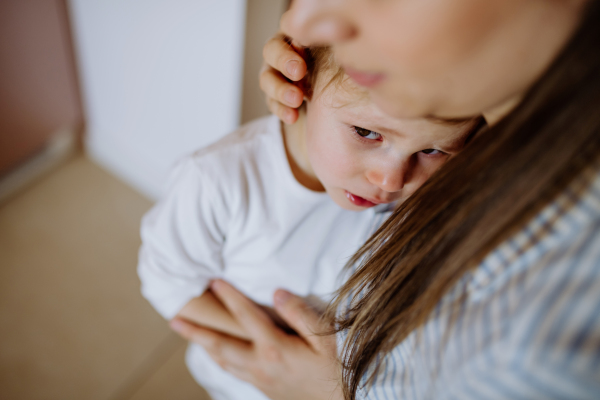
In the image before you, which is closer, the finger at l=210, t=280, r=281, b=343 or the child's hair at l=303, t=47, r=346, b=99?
the child's hair at l=303, t=47, r=346, b=99

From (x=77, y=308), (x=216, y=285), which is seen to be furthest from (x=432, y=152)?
(x=77, y=308)

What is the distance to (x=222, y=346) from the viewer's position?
0.66 metres

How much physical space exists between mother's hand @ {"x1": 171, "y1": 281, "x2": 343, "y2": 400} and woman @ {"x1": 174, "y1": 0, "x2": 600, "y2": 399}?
22cm

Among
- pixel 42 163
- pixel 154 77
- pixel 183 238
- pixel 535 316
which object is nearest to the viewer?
pixel 535 316

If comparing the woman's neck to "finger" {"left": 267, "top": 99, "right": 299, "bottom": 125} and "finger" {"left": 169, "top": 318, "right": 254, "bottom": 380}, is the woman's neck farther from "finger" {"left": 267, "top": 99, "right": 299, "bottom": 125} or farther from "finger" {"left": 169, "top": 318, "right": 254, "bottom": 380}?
"finger" {"left": 169, "top": 318, "right": 254, "bottom": 380}

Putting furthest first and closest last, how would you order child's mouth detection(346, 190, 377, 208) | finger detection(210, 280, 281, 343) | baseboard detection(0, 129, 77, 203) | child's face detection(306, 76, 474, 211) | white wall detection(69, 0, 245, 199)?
baseboard detection(0, 129, 77, 203)
white wall detection(69, 0, 245, 199)
finger detection(210, 280, 281, 343)
child's mouth detection(346, 190, 377, 208)
child's face detection(306, 76, 474, 211)

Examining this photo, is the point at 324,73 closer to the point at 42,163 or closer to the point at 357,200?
the point at 357,200

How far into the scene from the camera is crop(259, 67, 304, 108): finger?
49 cm

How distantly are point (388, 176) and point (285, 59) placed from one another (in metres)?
0.18

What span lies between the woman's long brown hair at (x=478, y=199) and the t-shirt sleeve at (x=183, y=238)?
222 mm

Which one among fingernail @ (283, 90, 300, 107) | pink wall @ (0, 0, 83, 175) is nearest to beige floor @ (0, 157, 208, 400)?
pink wall @ (0, 0, 83, 175)

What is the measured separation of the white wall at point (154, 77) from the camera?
880 millimetres

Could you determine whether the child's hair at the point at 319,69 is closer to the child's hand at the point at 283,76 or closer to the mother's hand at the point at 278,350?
the child's hand at the point at 283,76

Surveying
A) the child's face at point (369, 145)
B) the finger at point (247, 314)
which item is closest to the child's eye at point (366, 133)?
the child's face at point (369, 145)
